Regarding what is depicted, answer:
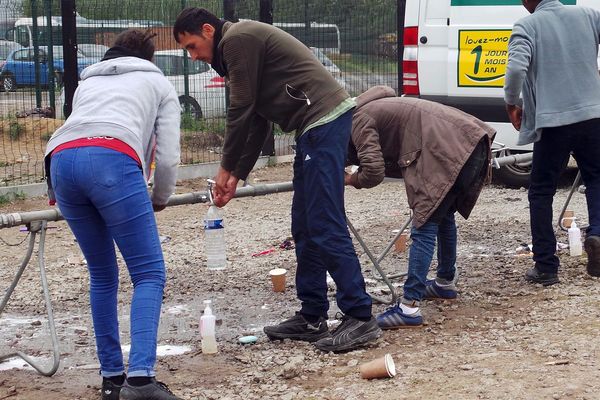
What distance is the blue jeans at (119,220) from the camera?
441 centimetres

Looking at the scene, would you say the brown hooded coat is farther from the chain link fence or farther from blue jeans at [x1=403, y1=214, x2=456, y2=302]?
the chain link fence

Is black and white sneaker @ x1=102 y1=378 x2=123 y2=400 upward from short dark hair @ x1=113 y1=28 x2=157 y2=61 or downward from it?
downward

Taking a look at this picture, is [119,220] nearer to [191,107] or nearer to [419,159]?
[419,159]

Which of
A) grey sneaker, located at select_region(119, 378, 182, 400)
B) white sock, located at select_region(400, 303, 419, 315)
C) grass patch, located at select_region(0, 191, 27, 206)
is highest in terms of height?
grey sneaker, located at select_region(119, 378, 182, 400)

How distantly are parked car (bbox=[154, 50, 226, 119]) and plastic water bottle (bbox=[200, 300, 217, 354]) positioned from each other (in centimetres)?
643

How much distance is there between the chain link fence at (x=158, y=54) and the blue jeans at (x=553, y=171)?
3982 mm

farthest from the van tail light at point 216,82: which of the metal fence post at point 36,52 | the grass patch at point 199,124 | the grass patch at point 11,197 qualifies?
the grass patch at point 11,197

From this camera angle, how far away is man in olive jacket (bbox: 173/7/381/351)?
5184mm

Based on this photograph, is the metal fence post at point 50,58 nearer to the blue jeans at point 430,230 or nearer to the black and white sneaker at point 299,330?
the black and white sneaker at point 299,330

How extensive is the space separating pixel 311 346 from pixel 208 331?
0.57 m

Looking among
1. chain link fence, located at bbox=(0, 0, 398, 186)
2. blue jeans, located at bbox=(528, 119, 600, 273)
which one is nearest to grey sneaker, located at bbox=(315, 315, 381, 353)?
blue jeans, located at bbox=(528, 119, 600, 273)

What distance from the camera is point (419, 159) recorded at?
5.59 meters

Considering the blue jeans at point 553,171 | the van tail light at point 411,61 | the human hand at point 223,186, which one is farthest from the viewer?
the van tail light at point 411,61

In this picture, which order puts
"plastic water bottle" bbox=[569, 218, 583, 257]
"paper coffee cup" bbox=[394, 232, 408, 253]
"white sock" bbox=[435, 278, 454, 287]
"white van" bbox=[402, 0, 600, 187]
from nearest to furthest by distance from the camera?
"white sock" bbox=[435, 278, 454, 287] < "plastic water bottle" bbox=[569, 218, 583, 257] < "paper coffee cup" bbox=[394, 232, 408, 253] < "white van" bbox=[402, 0, 600, 187]
